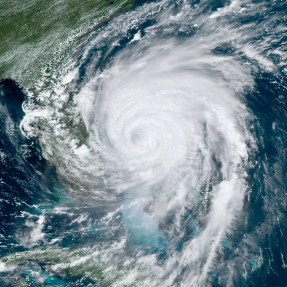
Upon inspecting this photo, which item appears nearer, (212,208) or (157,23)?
(212,208)

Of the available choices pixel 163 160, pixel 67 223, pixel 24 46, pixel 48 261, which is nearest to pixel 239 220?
pixel 163 160

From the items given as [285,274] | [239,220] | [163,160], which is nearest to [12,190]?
[163,160]

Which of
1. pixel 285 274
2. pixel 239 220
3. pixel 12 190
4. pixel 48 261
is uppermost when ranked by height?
pixel 12 190

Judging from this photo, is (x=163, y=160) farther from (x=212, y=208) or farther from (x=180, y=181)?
(x=212, y=208)

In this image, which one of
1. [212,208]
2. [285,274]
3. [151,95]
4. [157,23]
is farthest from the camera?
[157,23]

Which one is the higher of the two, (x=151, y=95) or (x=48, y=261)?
(x=151, y=95)

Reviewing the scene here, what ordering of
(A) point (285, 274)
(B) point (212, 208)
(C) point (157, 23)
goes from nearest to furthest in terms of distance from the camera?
(A) point (285, 274), (B) point (212, 208), (C) point (157, 23)
